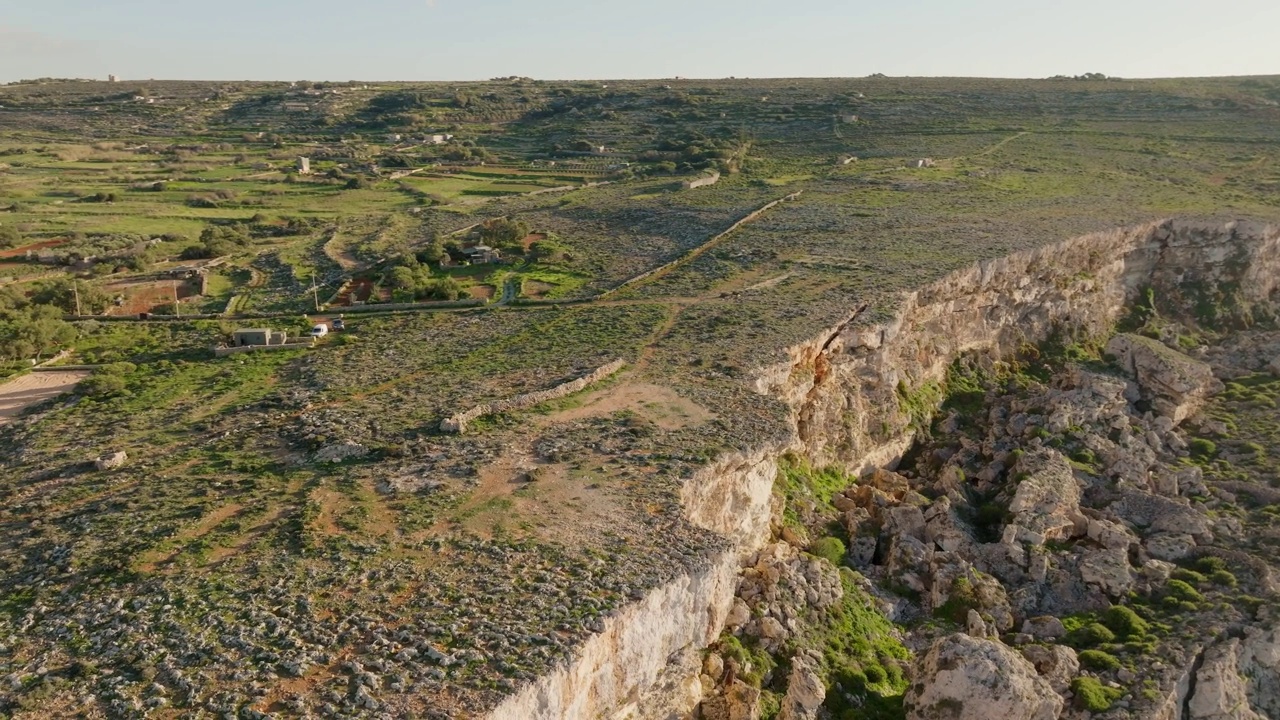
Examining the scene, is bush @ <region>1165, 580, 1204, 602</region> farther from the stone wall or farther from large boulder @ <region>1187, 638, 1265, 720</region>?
the stone wall

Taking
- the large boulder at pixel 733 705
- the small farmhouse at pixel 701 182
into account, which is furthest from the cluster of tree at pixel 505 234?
the large boulder at pixel 733 705

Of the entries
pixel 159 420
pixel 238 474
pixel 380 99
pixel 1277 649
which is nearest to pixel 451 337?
pixel 159 420

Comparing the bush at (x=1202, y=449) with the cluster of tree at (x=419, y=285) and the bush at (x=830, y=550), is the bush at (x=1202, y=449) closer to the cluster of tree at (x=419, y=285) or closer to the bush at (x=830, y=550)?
the bush at (x=830, y=550)

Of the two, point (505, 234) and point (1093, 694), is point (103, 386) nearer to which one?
point (505, 234)

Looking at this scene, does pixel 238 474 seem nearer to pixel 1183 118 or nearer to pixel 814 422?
pixel 814 422

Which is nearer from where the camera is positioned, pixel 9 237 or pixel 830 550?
pixel 830 550

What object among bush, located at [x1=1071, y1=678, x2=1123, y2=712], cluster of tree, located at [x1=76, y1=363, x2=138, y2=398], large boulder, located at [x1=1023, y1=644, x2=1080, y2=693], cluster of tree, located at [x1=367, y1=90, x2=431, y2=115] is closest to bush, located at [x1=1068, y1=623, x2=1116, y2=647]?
large boulder, located at [x1=1023, y1=644, x2=1080, y2=693]

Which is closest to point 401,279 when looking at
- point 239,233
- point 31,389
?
point 31,389
